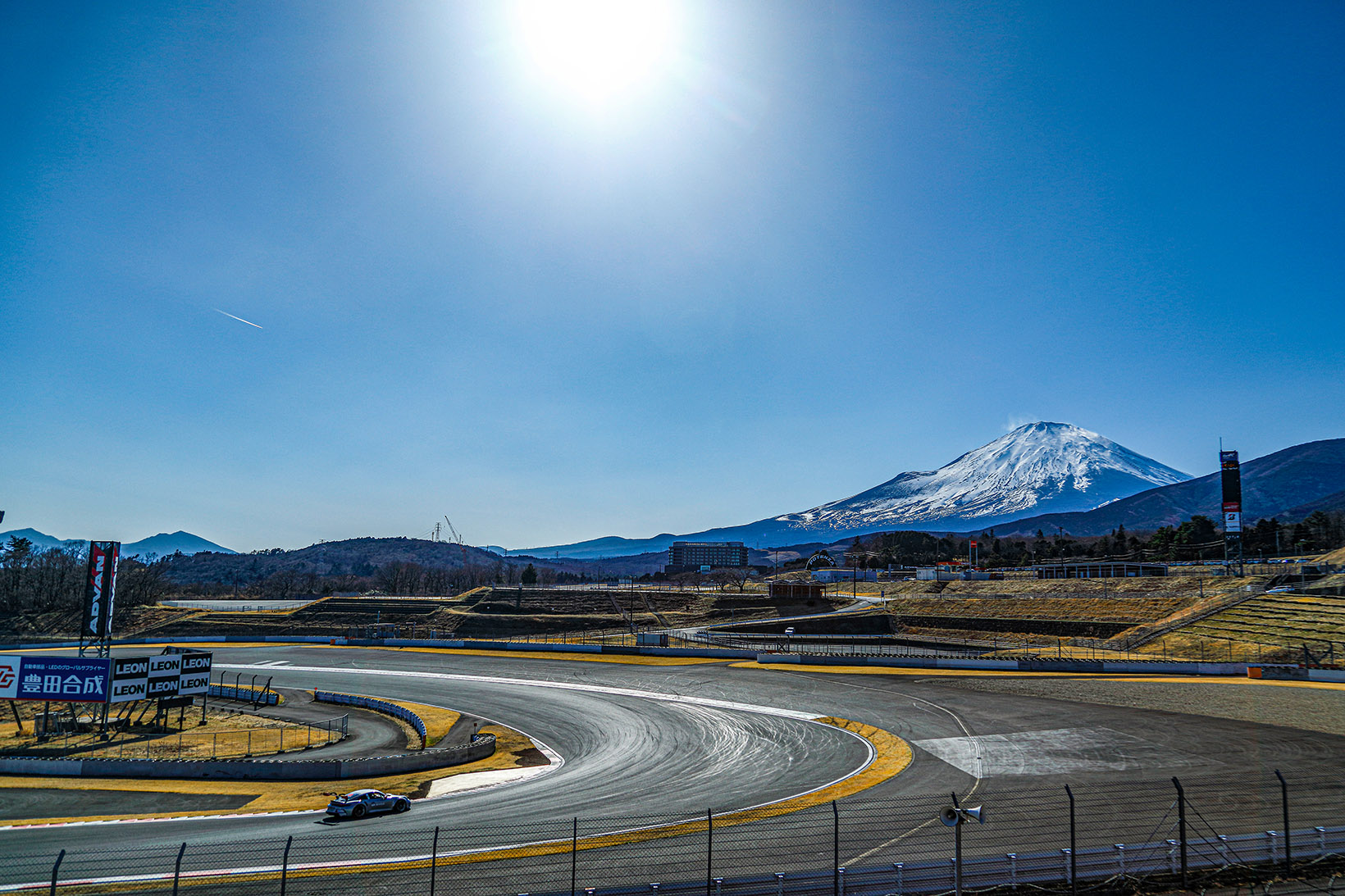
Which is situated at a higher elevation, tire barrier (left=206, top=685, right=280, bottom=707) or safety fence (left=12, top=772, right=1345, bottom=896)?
safety fence (left=12, top=772, right=1345, bottom=896)

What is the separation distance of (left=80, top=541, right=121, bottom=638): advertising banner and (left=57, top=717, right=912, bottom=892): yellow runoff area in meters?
31.9

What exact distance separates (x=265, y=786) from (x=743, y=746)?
1901cm

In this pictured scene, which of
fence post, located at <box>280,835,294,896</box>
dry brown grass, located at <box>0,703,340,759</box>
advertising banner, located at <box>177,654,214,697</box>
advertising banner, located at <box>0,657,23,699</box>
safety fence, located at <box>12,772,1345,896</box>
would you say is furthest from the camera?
advertising banner, located at <box>177,654,214,697</box>

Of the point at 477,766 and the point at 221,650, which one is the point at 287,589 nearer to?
the point at 221,650

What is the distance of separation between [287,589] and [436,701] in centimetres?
17871

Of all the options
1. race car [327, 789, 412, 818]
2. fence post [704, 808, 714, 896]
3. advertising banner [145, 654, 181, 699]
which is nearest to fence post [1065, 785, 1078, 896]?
fence post [704, 808, 714, 896]

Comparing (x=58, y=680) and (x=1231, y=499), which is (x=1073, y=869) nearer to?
(x=58, y=680)

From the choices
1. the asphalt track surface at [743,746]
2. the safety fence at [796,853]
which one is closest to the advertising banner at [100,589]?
the asphalt track surface at [743,746]

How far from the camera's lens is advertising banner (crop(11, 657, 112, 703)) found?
3388cm

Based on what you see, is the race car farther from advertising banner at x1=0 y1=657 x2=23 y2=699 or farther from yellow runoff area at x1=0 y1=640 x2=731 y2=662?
yellow runoff area at x1=0 y1=640 x2=731 y2=662

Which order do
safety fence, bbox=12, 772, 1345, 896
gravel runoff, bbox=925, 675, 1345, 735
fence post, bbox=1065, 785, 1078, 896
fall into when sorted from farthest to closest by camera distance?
1. gravel runoff, bbox=925, 675, 1345, 735
2. safety fence, bbox=12, 772, 1345, 896
3. fence post, bbox=1065, 785, 1078, 896

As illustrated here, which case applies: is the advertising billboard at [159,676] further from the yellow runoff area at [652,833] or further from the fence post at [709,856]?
the fence post at [709,856]

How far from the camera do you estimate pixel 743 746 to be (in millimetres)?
30375

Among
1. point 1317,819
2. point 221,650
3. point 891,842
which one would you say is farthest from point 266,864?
point 221,650
